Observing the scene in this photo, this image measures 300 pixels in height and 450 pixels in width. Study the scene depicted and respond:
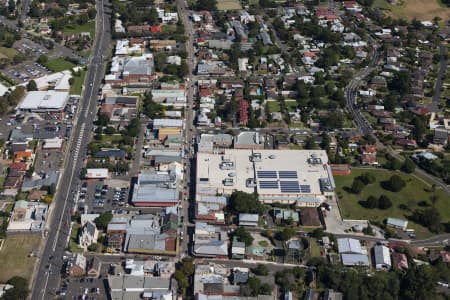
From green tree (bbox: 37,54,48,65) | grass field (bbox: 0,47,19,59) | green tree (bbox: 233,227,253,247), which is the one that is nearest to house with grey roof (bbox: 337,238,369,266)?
green tree (bbox: 233,227,253,247)

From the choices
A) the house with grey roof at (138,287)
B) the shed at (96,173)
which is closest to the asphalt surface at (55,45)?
the shed at (96,173)

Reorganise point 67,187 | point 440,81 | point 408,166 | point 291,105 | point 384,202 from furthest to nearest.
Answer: point 440,81 < point 291,105 < point 408,166 < point 67,187 < point 384,202

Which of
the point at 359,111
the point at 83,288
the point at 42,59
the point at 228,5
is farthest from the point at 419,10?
the point at 83,288

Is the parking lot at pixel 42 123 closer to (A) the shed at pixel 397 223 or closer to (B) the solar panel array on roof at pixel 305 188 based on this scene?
(B) the solar panel array on roof at pixel 305 188

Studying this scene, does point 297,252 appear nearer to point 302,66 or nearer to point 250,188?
point 250,188

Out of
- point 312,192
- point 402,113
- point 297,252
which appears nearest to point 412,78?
A: point 402,113

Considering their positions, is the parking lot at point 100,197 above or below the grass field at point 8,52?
below

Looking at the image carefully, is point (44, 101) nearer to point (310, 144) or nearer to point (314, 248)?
point (310, 144)
